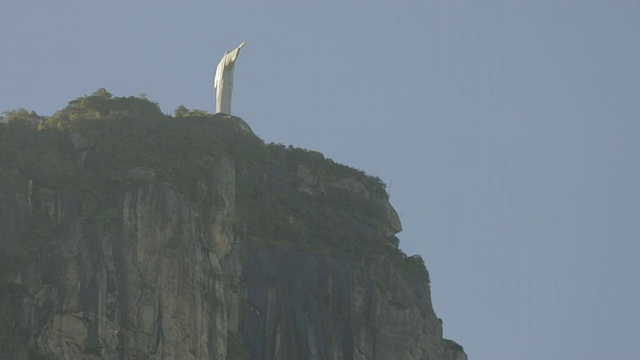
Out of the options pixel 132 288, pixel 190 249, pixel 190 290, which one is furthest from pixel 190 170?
pixel 132 288

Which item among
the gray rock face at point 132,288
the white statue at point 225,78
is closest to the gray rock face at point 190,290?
the gray rock face at point 132,288

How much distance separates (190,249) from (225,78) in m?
20.0

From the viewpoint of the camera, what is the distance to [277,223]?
108312 mm

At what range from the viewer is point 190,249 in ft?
333

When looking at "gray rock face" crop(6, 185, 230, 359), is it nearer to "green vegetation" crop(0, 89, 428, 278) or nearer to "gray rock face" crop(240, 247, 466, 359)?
"green vegetation" crop(0, 89, 428, 278)

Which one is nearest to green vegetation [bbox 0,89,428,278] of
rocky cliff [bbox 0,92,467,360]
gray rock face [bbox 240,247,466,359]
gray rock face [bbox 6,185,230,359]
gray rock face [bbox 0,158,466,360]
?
rocky cliff [bbox 0,92,467,360]

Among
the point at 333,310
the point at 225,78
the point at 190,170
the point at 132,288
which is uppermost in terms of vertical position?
the point at 225,78

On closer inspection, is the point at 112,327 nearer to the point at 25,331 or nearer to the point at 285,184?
the point at 25,331

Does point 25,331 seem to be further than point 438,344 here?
No

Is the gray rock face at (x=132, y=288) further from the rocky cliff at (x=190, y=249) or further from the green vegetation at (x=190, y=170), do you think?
the green vegetation at (x=190, y=170)

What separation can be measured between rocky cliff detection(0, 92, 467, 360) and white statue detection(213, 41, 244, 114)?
543 cm

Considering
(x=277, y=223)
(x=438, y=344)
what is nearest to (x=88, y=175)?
(x=277, y=223)

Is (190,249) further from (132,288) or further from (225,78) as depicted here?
(225,78)

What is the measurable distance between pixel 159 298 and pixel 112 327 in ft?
8.27
